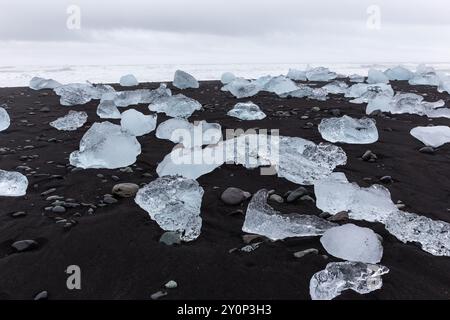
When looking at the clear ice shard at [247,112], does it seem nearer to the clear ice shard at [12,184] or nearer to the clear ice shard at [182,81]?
the clear ice shard at [182,81]

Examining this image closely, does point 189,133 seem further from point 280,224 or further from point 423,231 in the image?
point 423,231

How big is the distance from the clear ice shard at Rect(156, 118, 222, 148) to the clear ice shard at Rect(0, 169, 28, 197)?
1.58 m

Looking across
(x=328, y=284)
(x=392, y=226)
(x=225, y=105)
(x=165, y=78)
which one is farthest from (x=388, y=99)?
(x=165, y=78)

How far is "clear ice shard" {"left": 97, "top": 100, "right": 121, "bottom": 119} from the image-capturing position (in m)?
5.61

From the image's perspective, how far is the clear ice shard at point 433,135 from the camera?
4340 mm

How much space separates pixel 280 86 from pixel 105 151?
3867 millimetres

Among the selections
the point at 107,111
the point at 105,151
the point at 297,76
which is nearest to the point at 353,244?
the point at 105,151

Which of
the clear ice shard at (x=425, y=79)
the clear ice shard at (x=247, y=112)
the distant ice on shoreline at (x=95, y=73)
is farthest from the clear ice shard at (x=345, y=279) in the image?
the distant ice on shoreline at (x=95, y=73)

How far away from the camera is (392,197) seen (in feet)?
10.6

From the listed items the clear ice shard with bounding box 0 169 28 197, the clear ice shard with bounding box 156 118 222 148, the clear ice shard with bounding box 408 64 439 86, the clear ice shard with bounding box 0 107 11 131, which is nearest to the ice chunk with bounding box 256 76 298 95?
the clear ice shard with bounding box 156 118 222 148

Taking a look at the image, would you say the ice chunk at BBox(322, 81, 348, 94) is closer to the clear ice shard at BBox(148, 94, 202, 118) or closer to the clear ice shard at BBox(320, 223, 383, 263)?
the clear ice shard at BBox(148, 94, 202, 118)

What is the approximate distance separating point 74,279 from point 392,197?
90.5 inches
